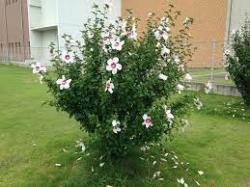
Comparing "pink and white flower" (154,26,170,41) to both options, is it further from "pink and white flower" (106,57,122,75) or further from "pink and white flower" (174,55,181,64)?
"pink and white flower" (106,57,122,75)

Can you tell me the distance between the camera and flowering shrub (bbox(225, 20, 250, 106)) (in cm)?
679

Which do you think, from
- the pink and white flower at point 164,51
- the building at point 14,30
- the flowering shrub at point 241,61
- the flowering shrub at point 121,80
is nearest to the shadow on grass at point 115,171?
the flowering shrub at point 121,80

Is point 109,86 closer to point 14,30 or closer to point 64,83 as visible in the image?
point 64,83

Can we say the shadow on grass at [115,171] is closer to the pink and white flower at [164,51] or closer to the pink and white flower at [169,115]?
the pink and white flower at [169,115]

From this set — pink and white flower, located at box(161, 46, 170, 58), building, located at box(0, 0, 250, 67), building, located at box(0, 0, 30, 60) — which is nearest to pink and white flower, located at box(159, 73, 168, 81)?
pink and white flower, located at box(161, 46, 170, 58)

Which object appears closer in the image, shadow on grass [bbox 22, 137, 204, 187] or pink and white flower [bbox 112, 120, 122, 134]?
pink and white flower [bbox 112, 120, 122, 134]

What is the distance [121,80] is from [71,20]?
2048 cm

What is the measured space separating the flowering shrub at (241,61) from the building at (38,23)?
14.9 metres

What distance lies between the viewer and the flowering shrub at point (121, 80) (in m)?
3.05

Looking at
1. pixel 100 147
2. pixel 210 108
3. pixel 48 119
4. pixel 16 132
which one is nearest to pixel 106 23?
pixel 100 147

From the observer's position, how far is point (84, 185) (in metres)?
3.41

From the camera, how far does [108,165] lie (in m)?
3.73

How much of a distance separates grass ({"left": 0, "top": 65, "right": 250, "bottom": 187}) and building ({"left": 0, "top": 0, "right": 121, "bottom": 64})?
605 inches

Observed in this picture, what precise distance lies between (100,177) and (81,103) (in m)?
0.88
